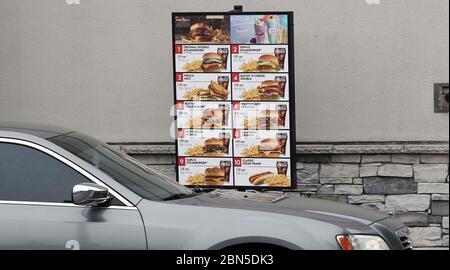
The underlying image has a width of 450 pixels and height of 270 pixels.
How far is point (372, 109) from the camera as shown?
1059 centimetres

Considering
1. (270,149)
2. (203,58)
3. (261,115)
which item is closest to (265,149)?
(270,149)

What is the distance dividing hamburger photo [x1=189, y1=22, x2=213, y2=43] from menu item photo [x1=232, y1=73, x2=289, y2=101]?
0.51m

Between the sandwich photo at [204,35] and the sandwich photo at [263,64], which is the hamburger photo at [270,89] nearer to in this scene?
the sandwich photo at [263,64]

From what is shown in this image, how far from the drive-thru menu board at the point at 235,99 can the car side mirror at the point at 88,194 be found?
13.0ft

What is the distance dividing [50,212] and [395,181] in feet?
17.9

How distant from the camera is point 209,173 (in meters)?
9.90

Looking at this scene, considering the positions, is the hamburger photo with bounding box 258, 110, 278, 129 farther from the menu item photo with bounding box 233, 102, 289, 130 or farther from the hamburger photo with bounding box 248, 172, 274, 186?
the hamburger photo with bounding box 248, 172, 274, 186

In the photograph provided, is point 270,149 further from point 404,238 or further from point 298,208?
point 298,208

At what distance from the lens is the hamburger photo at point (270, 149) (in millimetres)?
9805

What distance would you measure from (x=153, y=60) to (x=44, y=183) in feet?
15.7

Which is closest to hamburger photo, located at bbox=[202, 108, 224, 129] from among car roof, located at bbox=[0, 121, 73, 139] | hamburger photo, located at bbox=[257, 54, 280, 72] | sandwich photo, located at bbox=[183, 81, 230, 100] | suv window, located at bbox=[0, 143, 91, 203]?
sandwich photo, located at bbox=[183, 81, 230, 100]

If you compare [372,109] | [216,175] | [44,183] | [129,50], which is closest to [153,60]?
[129,50]

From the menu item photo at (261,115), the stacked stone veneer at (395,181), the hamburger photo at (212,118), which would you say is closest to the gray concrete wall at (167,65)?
the stacked stone veneer at (395,181)

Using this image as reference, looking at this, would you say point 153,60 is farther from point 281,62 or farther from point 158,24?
point 281,62
